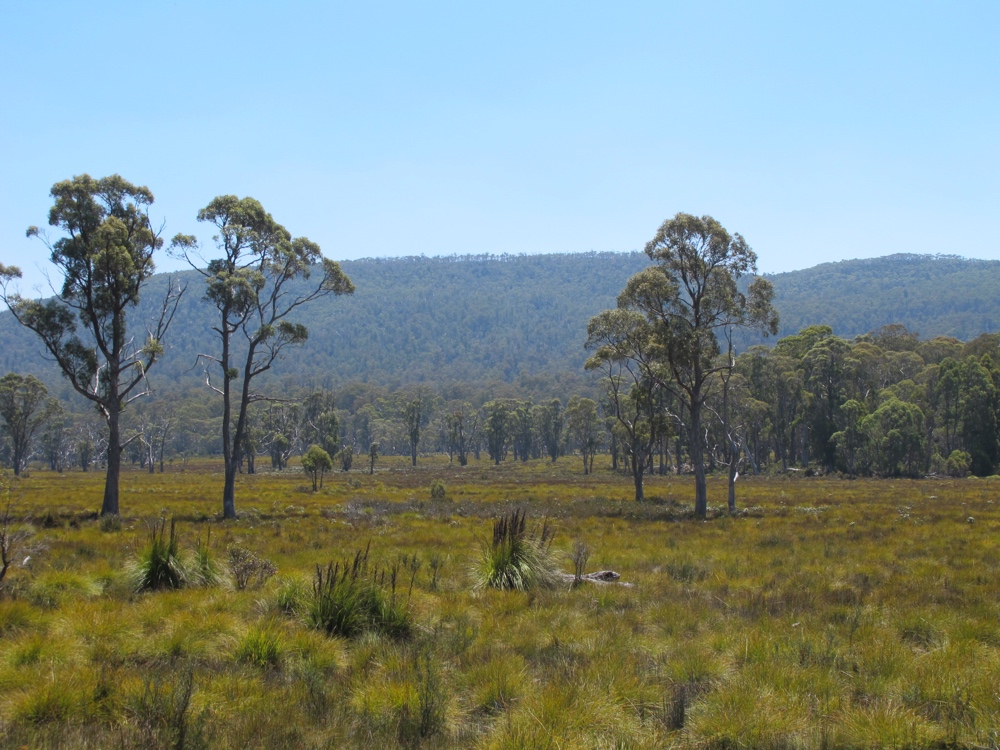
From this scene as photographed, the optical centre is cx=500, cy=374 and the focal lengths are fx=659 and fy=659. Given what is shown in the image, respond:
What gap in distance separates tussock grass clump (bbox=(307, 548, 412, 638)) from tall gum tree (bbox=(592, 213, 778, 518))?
20.7 m

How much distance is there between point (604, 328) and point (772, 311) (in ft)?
24.6

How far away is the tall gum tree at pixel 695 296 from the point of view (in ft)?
89.6

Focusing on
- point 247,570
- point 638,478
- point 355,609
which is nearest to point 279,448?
point 638,478

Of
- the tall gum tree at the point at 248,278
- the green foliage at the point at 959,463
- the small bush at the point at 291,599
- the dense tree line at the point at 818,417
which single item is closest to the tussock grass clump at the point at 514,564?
the small bush at the point at 291,599

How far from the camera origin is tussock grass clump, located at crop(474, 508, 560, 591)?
11.3 metres

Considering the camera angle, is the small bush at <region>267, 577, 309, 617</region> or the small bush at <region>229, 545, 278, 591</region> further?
the small bush at <region>229, 545, 278, 591</region>

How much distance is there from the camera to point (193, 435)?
15325 cm

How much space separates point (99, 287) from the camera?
2502 cm

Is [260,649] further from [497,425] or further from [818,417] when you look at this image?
[497,425]

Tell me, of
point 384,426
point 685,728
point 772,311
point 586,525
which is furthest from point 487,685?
point 384,426

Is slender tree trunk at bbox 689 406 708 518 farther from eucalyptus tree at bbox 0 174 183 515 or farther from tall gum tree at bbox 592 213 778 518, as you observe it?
eucalyptus tree at bbox 0 174 183 515

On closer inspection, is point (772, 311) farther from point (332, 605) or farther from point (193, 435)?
point (193, 435)

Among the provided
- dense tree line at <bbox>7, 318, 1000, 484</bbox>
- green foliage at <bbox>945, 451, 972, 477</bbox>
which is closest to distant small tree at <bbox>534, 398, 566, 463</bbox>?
dense tree line at <bbox>7, 318, 1000, 484</bbox>

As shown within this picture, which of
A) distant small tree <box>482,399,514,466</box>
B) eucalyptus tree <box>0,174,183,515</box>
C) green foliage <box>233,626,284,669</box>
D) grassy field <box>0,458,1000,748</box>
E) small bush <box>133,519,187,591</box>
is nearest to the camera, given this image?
grassy field <box>0,458,1000,748</box>
